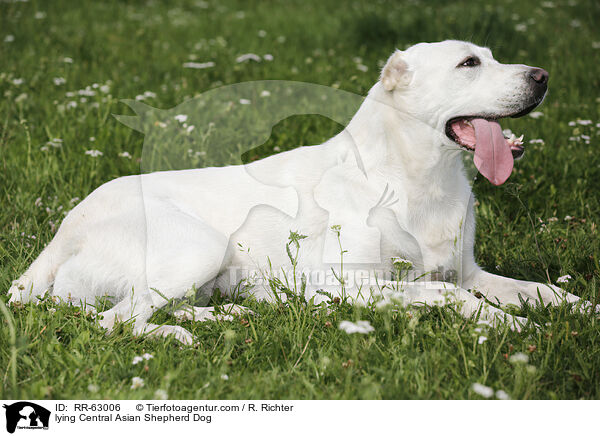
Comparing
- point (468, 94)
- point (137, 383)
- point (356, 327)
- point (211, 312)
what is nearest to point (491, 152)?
point (468, 94)

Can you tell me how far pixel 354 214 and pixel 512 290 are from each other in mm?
918

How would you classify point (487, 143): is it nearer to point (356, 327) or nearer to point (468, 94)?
point (468, 94)

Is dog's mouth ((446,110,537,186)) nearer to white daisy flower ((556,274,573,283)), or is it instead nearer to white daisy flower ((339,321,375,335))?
white daisy flower ((556,274,573,283))

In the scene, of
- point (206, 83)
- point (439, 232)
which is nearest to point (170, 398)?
point (439, 232)

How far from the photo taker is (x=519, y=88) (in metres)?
3.14

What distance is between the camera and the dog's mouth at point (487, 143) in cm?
315

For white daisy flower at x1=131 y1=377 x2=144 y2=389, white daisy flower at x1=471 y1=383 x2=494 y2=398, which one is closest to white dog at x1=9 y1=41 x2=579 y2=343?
white daisy flower at x1=131 y1=377 x2=144 y2=389

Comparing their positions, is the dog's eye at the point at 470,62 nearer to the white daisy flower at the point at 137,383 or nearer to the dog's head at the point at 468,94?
the dog's head at the point at 468,94

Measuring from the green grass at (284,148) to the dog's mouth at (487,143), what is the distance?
1.18 feet

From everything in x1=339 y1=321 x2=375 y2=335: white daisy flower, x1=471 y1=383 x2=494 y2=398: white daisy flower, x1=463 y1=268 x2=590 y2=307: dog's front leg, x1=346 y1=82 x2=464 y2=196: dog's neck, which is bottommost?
x1=463 y1=268 x2=590 y2=307: dog's front leg

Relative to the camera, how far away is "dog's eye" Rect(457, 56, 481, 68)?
3229 mm

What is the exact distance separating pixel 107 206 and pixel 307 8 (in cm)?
800
